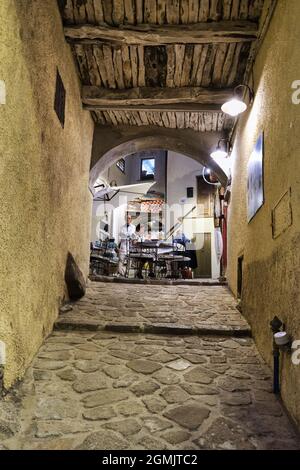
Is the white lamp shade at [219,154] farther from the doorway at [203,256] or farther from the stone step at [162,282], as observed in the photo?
the doorway at [203,256]

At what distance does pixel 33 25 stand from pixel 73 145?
2.28 metres

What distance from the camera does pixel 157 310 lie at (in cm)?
532

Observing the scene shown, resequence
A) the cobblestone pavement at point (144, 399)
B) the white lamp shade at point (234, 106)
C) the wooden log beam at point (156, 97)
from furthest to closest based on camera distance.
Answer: the wooden log beam at point (156, 97), the white lamp shade at point (234, 106), the cobblestone pavement at point (144, 399)

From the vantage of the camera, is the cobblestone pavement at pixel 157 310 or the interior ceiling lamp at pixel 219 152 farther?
the interior ceiling lamp at pixel 219 152

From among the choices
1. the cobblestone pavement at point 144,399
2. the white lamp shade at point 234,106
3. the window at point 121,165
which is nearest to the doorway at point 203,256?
the window at point 121,165

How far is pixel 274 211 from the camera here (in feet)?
11.2

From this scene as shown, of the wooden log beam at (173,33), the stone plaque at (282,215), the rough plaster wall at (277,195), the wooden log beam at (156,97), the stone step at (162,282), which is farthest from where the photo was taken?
the stone step at (162,282)

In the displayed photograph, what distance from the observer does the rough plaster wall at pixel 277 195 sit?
2727 millimetres

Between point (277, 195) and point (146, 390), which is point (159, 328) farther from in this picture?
point (277, 195)

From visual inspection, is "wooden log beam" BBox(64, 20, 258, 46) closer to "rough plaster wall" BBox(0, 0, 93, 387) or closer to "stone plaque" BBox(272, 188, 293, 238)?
"rough plaster wall" BBox(0, 0, 93, 387)

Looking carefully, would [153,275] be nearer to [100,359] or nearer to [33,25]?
[100,359]

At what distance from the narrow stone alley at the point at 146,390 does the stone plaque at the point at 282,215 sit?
150 centimetres

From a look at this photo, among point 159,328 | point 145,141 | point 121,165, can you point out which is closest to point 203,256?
point 121,165

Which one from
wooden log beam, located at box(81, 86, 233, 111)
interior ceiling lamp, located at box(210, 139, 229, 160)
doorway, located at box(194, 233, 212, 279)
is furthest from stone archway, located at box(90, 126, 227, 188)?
doorway, located at box(194, 233, 212, 279)
